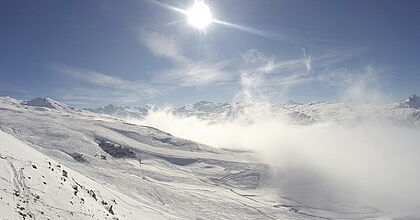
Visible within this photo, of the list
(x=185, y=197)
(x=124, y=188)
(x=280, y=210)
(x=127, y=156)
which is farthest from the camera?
(x=127, y=156)

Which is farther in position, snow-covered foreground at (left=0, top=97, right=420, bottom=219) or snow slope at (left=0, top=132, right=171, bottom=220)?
snow-covered foreground at (left=0, top=97, right=420, bottom=219)

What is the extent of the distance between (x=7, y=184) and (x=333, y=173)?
173m

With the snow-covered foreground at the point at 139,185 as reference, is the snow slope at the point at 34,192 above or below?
below

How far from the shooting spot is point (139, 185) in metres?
90.2

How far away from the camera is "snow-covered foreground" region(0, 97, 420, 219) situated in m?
30.0

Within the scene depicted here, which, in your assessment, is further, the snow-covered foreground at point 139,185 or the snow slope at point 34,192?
the snow-covered foreground at point 139,185

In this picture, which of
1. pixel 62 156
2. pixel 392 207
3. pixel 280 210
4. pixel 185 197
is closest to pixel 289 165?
pixel 392 207

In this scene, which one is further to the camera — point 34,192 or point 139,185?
point 139,185

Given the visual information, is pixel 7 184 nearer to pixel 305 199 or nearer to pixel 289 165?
pixel 305 199

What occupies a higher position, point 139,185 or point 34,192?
point 139,185

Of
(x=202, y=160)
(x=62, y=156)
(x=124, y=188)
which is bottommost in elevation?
(x=124, y=188)

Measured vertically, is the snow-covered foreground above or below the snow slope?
above

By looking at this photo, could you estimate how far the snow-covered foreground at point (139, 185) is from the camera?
30.0 metres

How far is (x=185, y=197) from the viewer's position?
3745 inches
